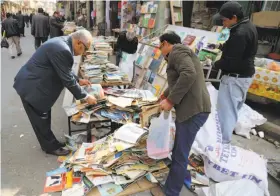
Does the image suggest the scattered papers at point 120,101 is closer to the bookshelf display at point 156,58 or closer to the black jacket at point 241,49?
the black jacket at point 241,49

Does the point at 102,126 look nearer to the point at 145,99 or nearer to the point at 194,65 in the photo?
the point at 145,99

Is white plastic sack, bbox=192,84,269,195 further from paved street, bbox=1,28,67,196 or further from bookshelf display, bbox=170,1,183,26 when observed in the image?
bookshelf display, bbox=170,1,183,26

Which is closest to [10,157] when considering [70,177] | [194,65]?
[70,177]

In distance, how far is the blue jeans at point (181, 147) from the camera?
6.42 ft

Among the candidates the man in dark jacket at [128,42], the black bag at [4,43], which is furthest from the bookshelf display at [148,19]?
the black bag at [4,43]

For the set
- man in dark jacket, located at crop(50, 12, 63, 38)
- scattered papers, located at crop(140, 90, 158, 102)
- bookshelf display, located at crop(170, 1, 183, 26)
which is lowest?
scattered papers, located at crop(140, 90, 158, 102)

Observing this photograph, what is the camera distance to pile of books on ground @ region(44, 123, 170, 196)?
227 centimetres

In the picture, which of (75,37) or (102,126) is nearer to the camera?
(75,37)

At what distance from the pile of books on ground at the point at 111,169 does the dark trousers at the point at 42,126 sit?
0.42m

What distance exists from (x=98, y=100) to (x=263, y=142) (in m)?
2.76

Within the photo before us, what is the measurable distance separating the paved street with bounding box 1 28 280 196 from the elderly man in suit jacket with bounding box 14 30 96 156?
54 centimetres

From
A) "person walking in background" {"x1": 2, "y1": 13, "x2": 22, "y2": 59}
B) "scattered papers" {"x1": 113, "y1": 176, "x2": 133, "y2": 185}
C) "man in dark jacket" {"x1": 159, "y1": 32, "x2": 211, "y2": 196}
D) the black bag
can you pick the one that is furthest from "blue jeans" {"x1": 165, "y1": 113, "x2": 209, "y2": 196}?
"person walking in background" {"x1": 2, "y1": 13, "x2": 22, "y2": 59}

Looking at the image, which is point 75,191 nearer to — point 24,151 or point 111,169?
point 111,169

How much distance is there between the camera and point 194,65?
1.85 m
